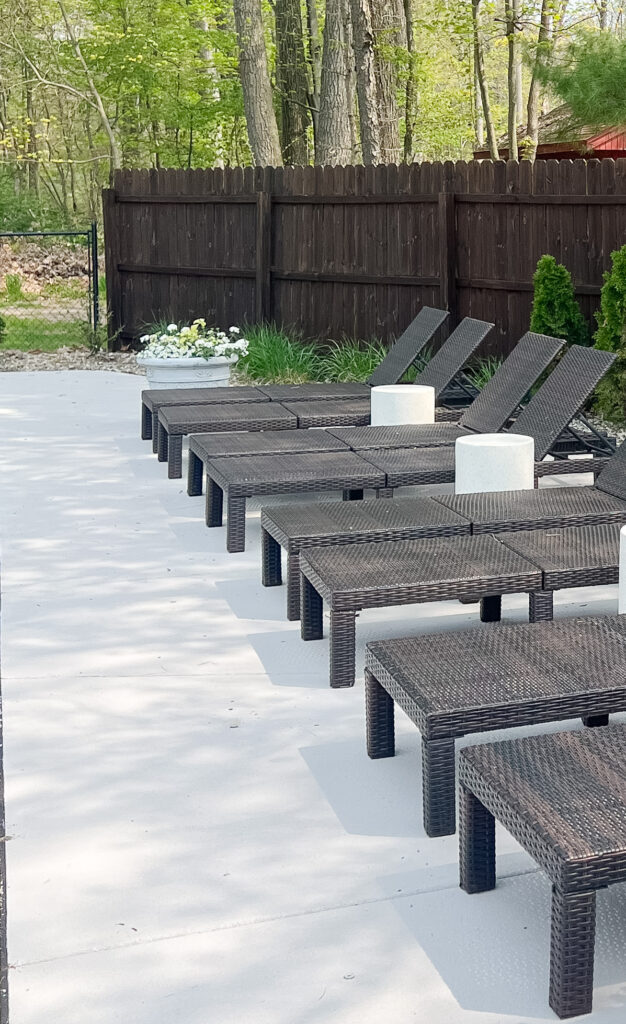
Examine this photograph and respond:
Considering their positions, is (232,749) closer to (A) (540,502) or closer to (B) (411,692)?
(B) (411,692)

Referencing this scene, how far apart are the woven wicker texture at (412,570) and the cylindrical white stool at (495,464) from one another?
3.56ft

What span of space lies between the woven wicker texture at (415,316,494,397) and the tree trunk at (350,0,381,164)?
7772 millimetres

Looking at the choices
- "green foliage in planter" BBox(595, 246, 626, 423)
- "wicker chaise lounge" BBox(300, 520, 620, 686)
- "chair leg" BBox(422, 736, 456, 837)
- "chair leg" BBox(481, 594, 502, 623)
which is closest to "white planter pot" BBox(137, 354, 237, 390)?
"green foliage in planter" BBox(595, 246, 626, 423)

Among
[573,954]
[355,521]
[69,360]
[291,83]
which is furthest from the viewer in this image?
[291,83]

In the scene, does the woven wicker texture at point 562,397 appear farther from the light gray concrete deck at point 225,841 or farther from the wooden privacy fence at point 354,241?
the wooden privacy fence at point 354,241

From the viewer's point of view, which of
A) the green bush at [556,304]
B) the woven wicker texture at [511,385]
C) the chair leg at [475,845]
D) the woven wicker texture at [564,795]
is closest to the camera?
the woven wicker texture at [564,795]

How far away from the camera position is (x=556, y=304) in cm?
988

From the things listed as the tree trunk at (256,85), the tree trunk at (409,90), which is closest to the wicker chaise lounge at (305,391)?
the tree trunk at (256,85)

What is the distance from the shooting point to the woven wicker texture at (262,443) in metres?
7.16

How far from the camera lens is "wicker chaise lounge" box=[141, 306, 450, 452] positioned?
9.02m

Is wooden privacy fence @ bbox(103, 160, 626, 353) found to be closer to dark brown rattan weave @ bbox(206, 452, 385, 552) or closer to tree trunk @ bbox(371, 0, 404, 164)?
tree trunk @ bbox(371, 0, 404, 164)

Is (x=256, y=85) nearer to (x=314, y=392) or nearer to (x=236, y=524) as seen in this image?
(x=314, y=392)

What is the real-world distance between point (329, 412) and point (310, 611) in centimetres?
358

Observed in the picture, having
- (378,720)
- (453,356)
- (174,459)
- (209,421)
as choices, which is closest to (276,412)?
(209,421)
